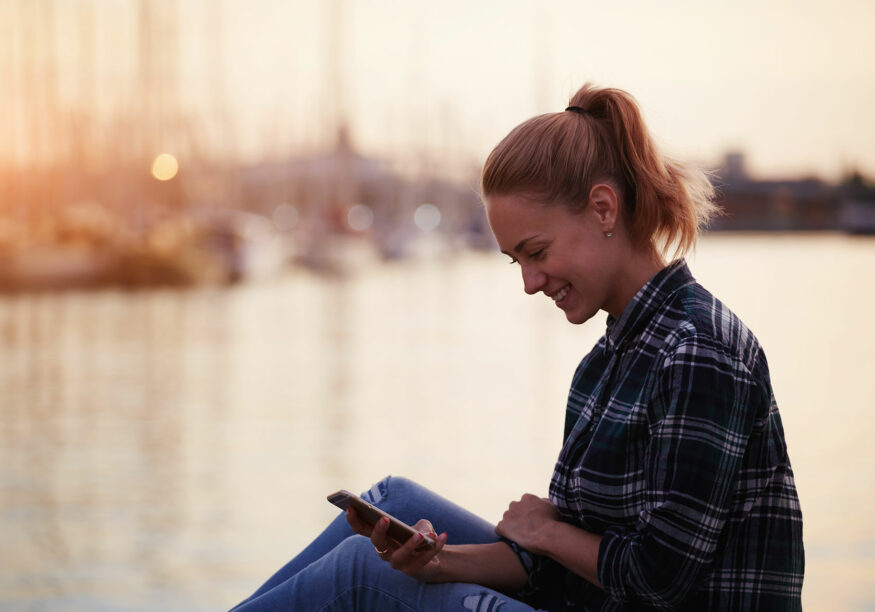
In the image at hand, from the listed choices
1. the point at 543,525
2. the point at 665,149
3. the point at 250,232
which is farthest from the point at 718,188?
the point at 250,232

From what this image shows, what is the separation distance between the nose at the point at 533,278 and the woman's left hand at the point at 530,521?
0.31 metres

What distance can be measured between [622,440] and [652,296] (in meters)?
0.21

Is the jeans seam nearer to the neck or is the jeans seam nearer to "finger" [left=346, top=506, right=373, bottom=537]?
"finger" [left=346, top=506, right=373, bottom=537]

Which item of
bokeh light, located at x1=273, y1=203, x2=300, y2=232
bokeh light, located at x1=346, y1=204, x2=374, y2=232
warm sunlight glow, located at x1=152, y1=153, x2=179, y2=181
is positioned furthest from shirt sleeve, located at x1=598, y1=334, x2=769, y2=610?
bokeh light, located at x1=346, y1=204, x2=374, y2=232

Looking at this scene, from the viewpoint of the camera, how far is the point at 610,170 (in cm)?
156

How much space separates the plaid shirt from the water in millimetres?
658

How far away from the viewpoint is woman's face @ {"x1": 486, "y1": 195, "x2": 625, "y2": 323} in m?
1.57

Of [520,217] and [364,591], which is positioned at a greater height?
[520,217]

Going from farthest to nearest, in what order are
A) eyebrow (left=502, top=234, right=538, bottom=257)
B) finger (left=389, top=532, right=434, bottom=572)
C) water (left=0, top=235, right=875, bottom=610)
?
1. water (left=0, top=235, right=875, bottom=610)
2. eyebrow (left=502, top=234, right=538, bottom=257)
3. finger (left=389, top=532, right=434, bottom=572)

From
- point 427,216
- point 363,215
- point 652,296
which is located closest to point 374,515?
point 652,296

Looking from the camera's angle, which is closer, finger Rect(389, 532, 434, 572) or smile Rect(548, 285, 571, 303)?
finger Rect(389, 532, 434, 572)

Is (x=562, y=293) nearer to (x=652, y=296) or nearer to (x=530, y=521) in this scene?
(x=652, y=296)

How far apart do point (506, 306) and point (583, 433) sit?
48.9ft

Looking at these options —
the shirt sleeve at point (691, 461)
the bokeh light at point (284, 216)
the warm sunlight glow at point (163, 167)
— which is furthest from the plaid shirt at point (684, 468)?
the bokeh light at point (284, 216)
